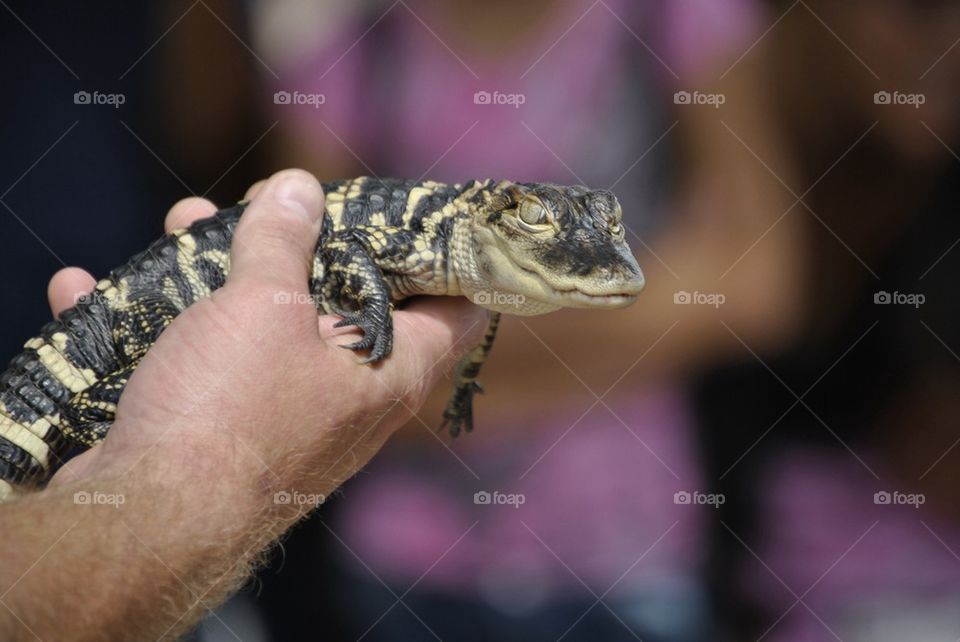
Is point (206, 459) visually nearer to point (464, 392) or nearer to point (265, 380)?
point (265, 380)

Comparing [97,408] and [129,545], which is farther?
[97,408]

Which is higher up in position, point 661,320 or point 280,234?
point 280,234

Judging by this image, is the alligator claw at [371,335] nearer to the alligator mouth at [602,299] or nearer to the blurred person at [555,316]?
the alligator mouth at [602,299]

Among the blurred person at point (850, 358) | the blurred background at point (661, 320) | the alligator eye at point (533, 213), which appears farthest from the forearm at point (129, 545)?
the blurred person at point (850, 358)

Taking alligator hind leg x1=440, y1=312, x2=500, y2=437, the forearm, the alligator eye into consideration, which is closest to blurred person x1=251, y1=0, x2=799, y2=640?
alligator hind leg x1=440, y1=312, x2=500, y2=437

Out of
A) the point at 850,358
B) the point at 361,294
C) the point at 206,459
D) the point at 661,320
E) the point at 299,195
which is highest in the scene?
the point at 299,195

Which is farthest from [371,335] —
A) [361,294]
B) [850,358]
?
[850,358]
